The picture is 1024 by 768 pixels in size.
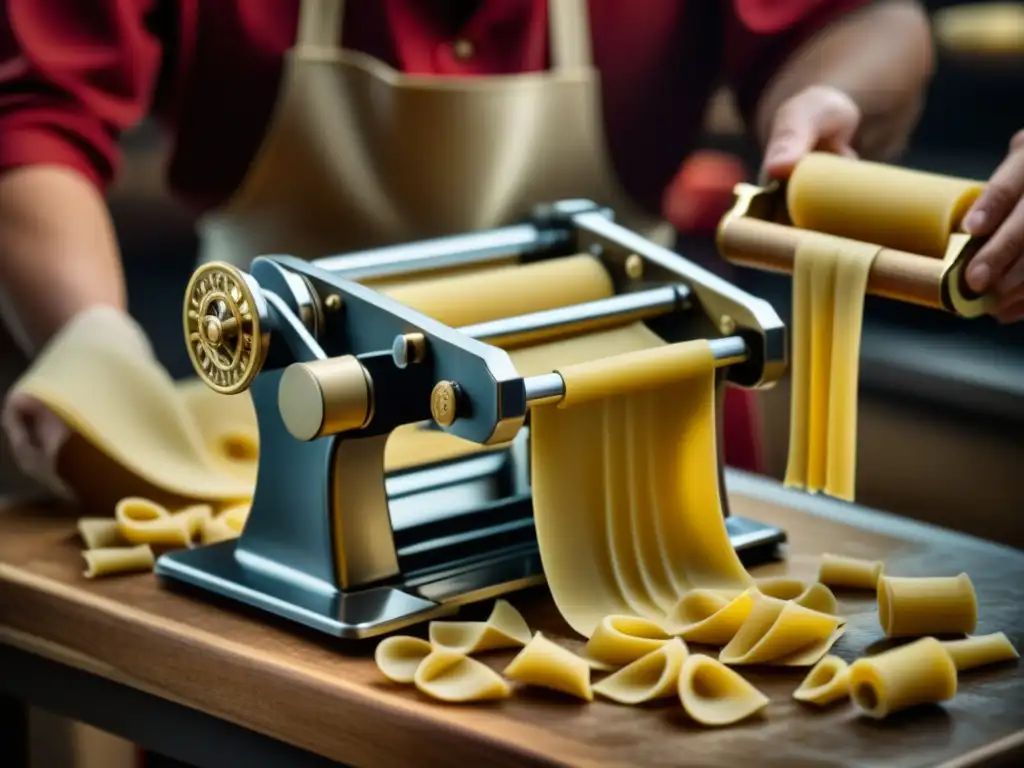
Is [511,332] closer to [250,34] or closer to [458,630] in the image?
[458,630]

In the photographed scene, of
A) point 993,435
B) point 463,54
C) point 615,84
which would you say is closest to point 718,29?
point 615,84

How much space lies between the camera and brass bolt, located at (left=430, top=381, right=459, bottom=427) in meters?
1.31

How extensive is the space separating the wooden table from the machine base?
0.8 inches

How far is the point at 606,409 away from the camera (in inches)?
55.2

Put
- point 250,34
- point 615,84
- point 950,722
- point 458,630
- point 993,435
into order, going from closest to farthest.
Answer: point 950,722, point 458,630, point 250,34, point 615,84, point 993,435

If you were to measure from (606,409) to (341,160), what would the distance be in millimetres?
812

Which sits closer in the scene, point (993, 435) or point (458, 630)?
point (458, 630)

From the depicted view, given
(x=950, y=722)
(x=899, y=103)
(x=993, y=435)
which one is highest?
(x=899, y=103)

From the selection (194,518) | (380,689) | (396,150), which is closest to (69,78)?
(396,150)

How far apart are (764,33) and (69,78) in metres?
0.81

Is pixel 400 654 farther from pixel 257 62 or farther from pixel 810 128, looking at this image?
pixel 257 62

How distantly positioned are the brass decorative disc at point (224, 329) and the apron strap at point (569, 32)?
82cm

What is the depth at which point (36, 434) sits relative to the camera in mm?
1660

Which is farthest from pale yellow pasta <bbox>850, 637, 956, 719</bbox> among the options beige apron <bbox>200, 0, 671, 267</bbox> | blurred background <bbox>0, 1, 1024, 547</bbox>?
blurred background <bbox>0, 1, 1024, 547</bbox>
